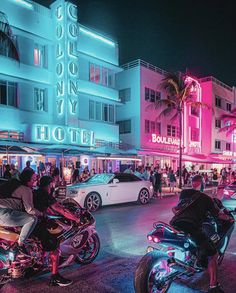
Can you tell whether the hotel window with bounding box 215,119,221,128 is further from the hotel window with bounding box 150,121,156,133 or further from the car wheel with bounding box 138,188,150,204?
the car wheel with bounding box 138,188,150,204

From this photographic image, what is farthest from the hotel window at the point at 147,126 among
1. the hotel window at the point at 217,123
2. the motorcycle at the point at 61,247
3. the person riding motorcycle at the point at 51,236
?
the person riding motorcycle at the point at 51,236

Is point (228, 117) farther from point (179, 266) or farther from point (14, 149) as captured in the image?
point (179, 266)

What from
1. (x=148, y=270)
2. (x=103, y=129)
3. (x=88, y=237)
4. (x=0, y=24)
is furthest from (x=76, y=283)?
(x=103, y=129)

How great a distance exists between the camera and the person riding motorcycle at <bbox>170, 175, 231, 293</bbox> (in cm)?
439

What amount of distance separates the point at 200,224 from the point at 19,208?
8.78 ft

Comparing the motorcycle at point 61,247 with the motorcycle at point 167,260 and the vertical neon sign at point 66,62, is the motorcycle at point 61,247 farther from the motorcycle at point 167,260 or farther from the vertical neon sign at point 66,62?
the vertical neon sign at point 66,62

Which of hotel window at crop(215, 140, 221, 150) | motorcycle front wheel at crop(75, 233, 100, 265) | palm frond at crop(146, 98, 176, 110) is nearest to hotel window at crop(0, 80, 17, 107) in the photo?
palm frond at crop(146, 98, 176, 110)

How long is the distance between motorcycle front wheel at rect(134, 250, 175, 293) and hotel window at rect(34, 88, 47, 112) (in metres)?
19.0

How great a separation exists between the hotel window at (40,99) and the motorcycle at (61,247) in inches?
679

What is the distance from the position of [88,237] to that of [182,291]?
1866 mm

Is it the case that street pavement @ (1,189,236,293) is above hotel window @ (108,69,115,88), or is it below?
below

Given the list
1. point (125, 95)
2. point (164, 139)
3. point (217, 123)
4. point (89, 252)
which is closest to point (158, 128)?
point (164, 139)

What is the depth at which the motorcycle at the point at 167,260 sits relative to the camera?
4.03m

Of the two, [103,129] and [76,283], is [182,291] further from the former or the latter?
[103,129]
